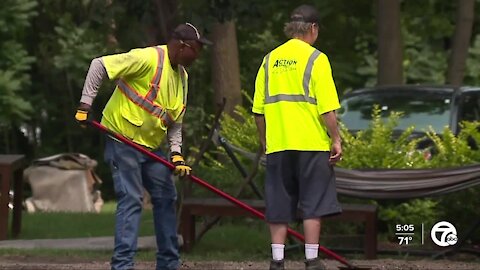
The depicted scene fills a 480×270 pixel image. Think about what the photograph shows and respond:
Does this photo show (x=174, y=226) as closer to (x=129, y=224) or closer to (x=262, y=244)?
(x=129, y=224)

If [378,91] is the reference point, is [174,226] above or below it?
below

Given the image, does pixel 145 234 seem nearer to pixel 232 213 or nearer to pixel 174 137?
pixel 232 213

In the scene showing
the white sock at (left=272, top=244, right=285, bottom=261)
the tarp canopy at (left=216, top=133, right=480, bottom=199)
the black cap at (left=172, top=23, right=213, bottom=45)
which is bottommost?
the white sock at (left=272, top=244, right=285, bottom=261)

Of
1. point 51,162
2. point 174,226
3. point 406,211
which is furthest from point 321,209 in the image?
point 51,162

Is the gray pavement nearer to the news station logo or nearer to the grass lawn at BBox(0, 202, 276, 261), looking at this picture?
the grass lawn at BBox(0, 202, 276, 261)

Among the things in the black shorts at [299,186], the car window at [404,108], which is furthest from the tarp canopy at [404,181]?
the car window at [404,108]

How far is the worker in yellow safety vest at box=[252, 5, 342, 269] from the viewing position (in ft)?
27.4

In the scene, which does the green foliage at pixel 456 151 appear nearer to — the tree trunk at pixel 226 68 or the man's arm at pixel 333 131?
the man's arm at pixel 333 131

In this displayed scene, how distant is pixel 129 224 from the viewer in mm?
8430

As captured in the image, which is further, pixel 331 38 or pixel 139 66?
pixel 331 38

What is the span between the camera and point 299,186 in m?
8.52

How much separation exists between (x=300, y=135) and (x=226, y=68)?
10458mm

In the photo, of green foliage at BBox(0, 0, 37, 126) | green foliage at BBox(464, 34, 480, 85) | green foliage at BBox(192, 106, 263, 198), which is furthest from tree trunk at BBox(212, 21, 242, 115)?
green foliage at BBox(464, 34, 480, 85)

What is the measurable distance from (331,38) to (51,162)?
5373mm
